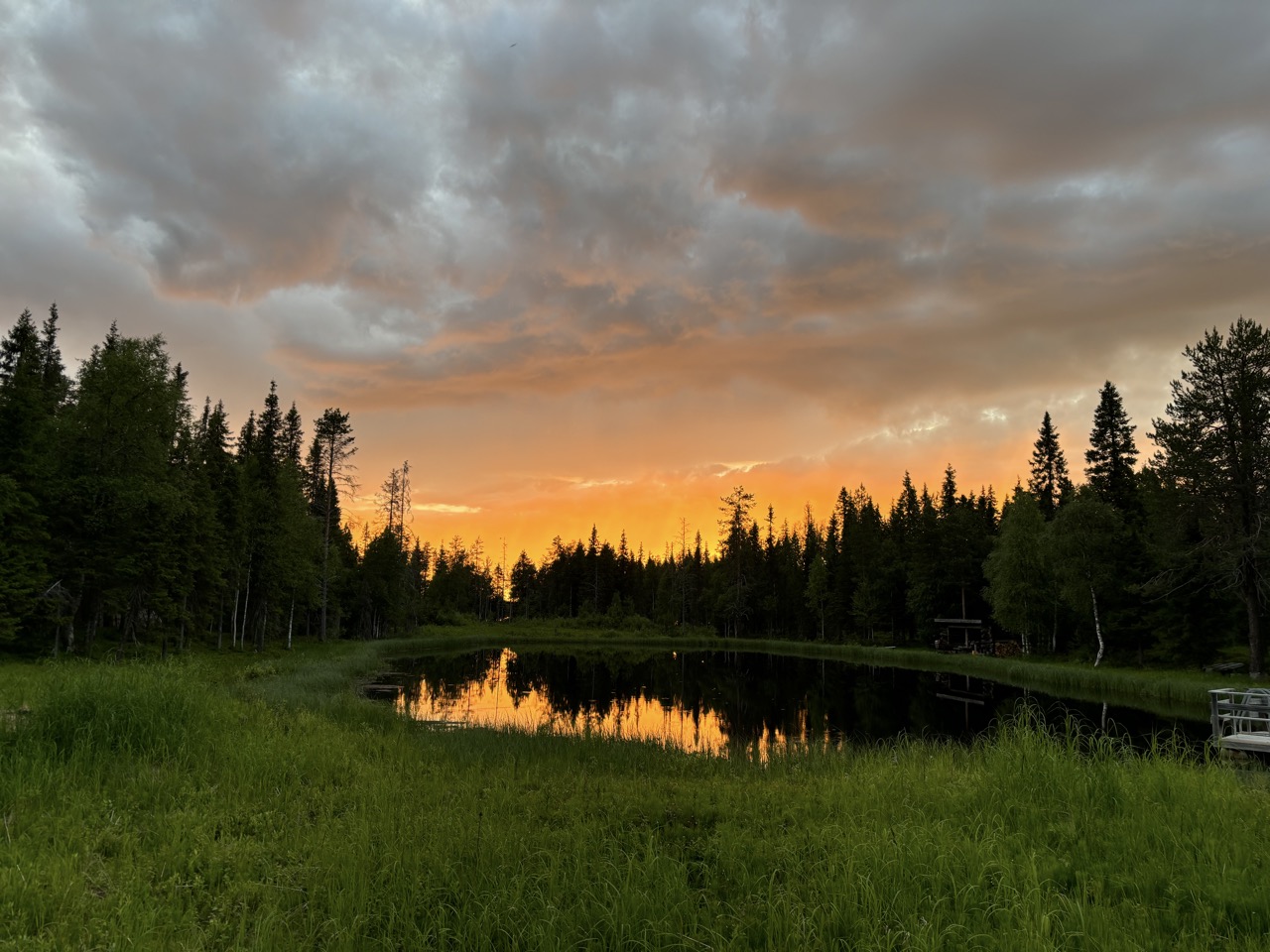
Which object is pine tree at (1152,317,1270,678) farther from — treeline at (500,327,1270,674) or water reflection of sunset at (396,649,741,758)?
water reflection of sunset at (396,649,741,758)

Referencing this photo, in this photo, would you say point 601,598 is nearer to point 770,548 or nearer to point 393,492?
point 770,548

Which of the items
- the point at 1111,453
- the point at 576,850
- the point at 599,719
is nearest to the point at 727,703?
the point at 599,719

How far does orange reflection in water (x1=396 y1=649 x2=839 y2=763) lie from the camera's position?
19531 millimetres

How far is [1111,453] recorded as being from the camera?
54.3 metres

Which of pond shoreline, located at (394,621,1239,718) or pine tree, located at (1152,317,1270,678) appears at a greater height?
pine tree, located at (1152,317,1270,678)

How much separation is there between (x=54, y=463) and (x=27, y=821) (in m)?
31.7

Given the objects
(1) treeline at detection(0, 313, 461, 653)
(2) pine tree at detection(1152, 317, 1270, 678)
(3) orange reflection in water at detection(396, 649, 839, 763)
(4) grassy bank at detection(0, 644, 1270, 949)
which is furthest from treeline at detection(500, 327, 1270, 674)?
(1) treeline at detection(0, 313, 461, 653)

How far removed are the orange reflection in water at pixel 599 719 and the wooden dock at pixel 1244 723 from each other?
31.9ft

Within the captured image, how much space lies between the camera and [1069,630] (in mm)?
58281

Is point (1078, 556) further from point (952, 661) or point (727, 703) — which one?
point (727, 703)

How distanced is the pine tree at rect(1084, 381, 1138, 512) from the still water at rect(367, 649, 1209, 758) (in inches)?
777

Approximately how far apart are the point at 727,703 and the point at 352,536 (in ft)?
195

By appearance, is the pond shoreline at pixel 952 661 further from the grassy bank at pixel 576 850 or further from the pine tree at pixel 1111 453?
the grassy bank at pixel 576 850

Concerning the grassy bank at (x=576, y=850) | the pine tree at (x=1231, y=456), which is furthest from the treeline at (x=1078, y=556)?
the grassy bank at (x=576, y=850)
